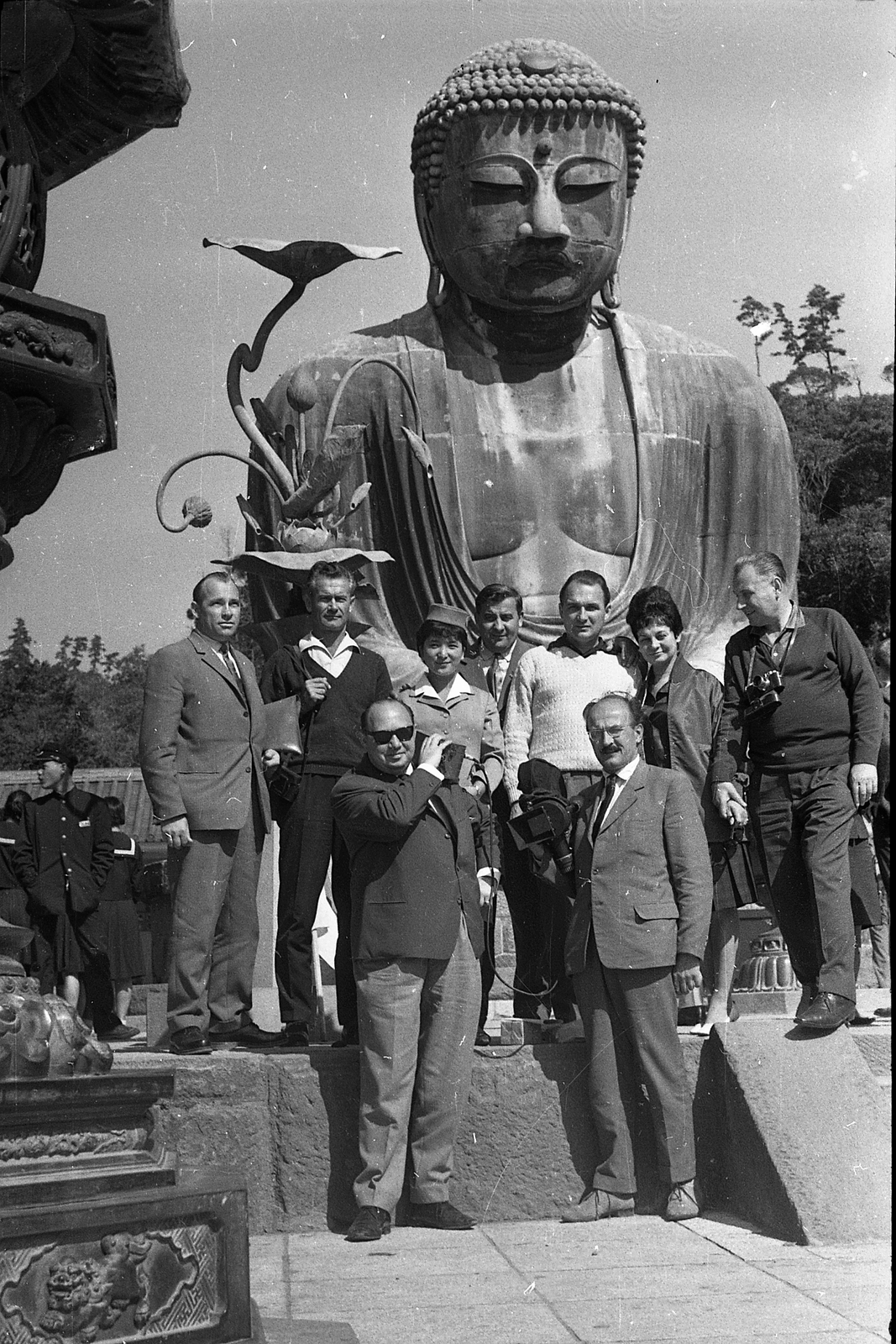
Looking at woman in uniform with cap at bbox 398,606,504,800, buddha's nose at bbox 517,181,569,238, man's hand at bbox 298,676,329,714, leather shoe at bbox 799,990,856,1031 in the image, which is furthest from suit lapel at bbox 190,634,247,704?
buddha's nose at bbox 517,181,569,238

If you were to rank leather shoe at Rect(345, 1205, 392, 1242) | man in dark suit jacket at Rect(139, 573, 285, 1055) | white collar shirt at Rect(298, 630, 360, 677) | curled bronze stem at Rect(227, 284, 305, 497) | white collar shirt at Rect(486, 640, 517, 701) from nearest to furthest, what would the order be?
leather shoe at Rect(345, 1205, 392, 1242) < man in dark suit jacket at Rect(139, 573, 285, 1055) < white collar shirt at Rect(298, 630, 360, 677) < white collar shirt at Rect(486, 640, 517, 701) < curled bronze stem at Rect(227, 284, 305, 497)

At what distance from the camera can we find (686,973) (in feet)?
16.5

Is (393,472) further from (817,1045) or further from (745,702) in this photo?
(817,1045)

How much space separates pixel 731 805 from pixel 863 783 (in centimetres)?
38

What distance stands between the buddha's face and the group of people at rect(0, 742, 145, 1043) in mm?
3908

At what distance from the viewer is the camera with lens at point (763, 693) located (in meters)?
5.31

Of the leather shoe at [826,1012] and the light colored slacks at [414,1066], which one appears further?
the leather shoe at [826,1012]

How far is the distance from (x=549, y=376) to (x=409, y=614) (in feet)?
5.58

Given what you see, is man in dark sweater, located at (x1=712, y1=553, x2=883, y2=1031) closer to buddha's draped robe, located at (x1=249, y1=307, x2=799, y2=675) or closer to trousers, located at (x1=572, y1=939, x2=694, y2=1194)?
trousers, located at (x1=572, y1=939, x2=694, y2=1194)

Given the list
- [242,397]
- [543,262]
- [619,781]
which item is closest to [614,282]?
[543,262]

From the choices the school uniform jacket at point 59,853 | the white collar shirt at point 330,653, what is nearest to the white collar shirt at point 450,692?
the white collar shirt at point 330,653

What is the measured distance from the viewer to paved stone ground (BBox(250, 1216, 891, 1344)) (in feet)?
12.0

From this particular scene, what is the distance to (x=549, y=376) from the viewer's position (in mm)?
10664

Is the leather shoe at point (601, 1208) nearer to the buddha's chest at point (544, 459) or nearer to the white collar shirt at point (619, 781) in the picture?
the white collar shirt at point (619, 781)
